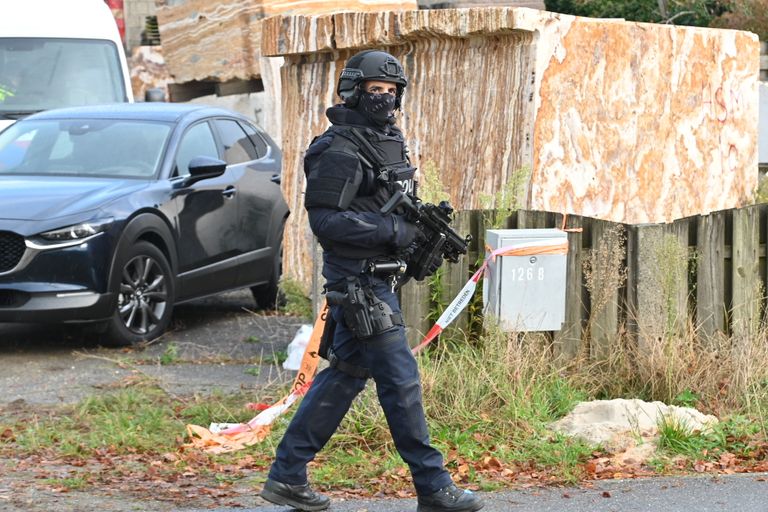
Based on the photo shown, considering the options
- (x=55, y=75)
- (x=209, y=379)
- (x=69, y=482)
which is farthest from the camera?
(x=55, y=75)

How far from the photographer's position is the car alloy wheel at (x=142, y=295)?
955 cm

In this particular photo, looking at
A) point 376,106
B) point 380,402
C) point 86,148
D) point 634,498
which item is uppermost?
point 376,106

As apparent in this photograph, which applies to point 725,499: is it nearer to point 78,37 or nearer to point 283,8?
point 78,37

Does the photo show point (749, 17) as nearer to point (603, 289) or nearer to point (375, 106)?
point (603, 289)

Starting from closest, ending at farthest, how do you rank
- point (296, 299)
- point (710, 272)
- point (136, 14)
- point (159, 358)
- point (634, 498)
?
point (634, 498), point (710, 272), point (159, 358), point (296, 299), point (136, 14)

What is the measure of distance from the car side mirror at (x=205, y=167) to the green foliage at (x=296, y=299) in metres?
1.16

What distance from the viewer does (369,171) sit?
18.0 feet

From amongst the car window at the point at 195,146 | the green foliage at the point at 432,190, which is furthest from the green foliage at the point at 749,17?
the green foliage at the point at 432,190

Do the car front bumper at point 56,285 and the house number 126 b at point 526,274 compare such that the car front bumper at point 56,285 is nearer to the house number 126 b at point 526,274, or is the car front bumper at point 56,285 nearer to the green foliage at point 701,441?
the house number 126 b at point 526,274

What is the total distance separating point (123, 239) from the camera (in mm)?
9391

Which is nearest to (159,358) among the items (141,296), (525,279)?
(141,296)


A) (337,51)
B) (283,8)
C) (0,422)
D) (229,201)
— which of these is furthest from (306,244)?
(283,8)

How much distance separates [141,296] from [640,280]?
372 cm

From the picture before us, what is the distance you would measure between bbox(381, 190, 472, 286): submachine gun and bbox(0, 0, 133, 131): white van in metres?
8.27
